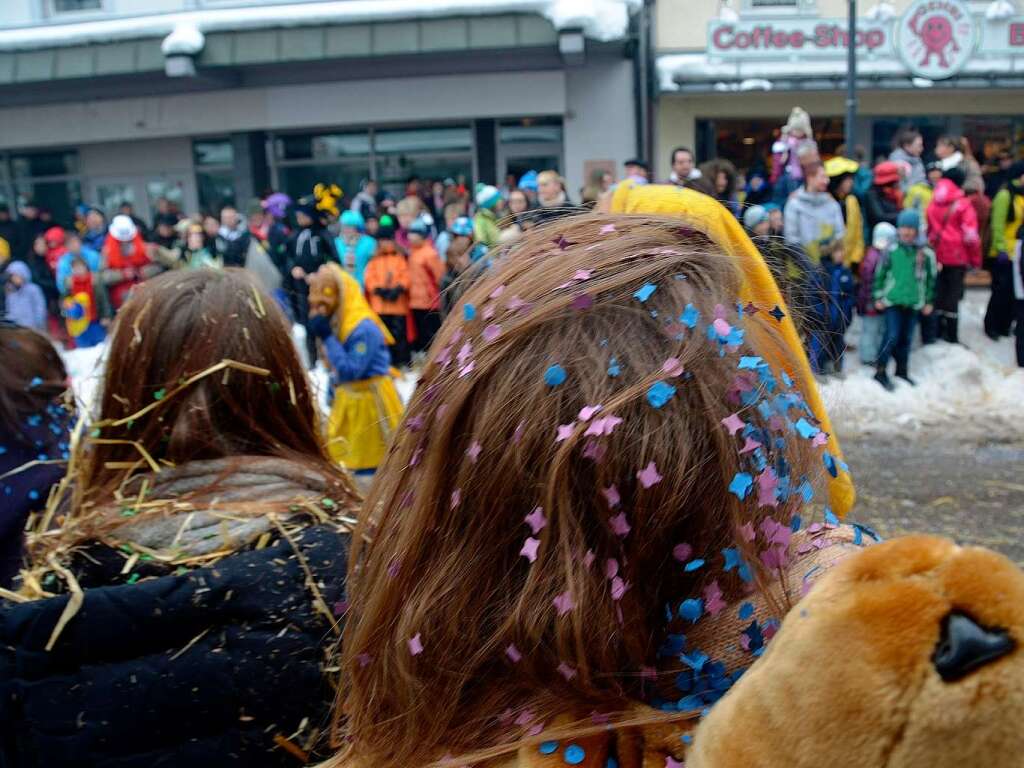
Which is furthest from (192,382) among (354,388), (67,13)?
(67,13)

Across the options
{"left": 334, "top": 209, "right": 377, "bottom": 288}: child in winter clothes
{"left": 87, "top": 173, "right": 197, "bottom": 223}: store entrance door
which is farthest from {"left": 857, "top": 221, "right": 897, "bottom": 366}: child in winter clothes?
{"left": 87, "top": 173, "right": 197, "bottom": 223}: store entrance door

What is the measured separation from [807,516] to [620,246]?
408 millimetres

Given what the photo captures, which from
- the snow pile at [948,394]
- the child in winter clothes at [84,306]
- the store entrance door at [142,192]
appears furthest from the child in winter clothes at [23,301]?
the snow pile at [948,394]

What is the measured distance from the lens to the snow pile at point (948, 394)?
805 centimetres

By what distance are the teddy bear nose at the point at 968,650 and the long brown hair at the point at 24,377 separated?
2679 mm

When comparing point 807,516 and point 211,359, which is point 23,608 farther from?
point 807,516

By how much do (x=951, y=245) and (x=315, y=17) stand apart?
8.95 meters

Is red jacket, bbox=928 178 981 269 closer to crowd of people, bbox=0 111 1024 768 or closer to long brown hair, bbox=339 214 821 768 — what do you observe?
crowd of people, bbox=0 111 1024 768

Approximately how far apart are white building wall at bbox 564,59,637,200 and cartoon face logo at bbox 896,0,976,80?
3893 millimetres

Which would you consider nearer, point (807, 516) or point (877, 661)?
point (877, 661)

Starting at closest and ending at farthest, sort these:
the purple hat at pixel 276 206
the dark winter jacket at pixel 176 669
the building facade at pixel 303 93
Answer: the dark winter jacket at pixel 176 669
the purple hat at pixel 276 206
the building facade at pixel 303 93

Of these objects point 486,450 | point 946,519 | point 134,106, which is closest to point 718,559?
point 486,450

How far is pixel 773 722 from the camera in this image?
2.40ft

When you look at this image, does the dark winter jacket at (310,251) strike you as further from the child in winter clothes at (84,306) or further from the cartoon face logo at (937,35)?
the cartoon face logo at (937,35)
